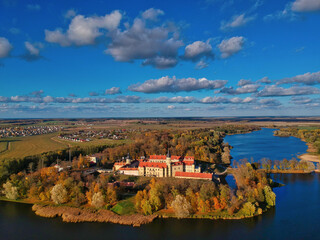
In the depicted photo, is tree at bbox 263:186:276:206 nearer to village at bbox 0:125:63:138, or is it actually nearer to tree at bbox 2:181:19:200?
tree at bbox 2:181:19:200

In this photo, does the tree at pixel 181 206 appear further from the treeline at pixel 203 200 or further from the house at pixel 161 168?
the house at pixel 161 168

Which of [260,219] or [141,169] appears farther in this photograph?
[141,169]

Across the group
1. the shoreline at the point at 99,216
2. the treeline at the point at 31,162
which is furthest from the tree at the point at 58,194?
the treeline at the point at 31,162

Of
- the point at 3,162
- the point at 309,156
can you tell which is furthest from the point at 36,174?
the point at 309,156

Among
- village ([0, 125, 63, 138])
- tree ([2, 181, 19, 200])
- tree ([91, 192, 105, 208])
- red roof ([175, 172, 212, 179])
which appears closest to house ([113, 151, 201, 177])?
red roof ([175, 172, 212, 179])

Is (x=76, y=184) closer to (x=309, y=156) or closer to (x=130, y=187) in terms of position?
(x=130, y=187)

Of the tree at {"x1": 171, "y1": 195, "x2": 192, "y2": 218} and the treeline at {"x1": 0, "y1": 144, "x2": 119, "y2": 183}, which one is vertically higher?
the treeline at {"x1": 0, "y1": 144, "x2": 119, "y2": 183}

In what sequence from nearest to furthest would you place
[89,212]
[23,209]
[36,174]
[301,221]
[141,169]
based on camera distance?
1. [301,221]
2. [89,212]
3. [23,209]
4. [36,174]
5. [141,169]
